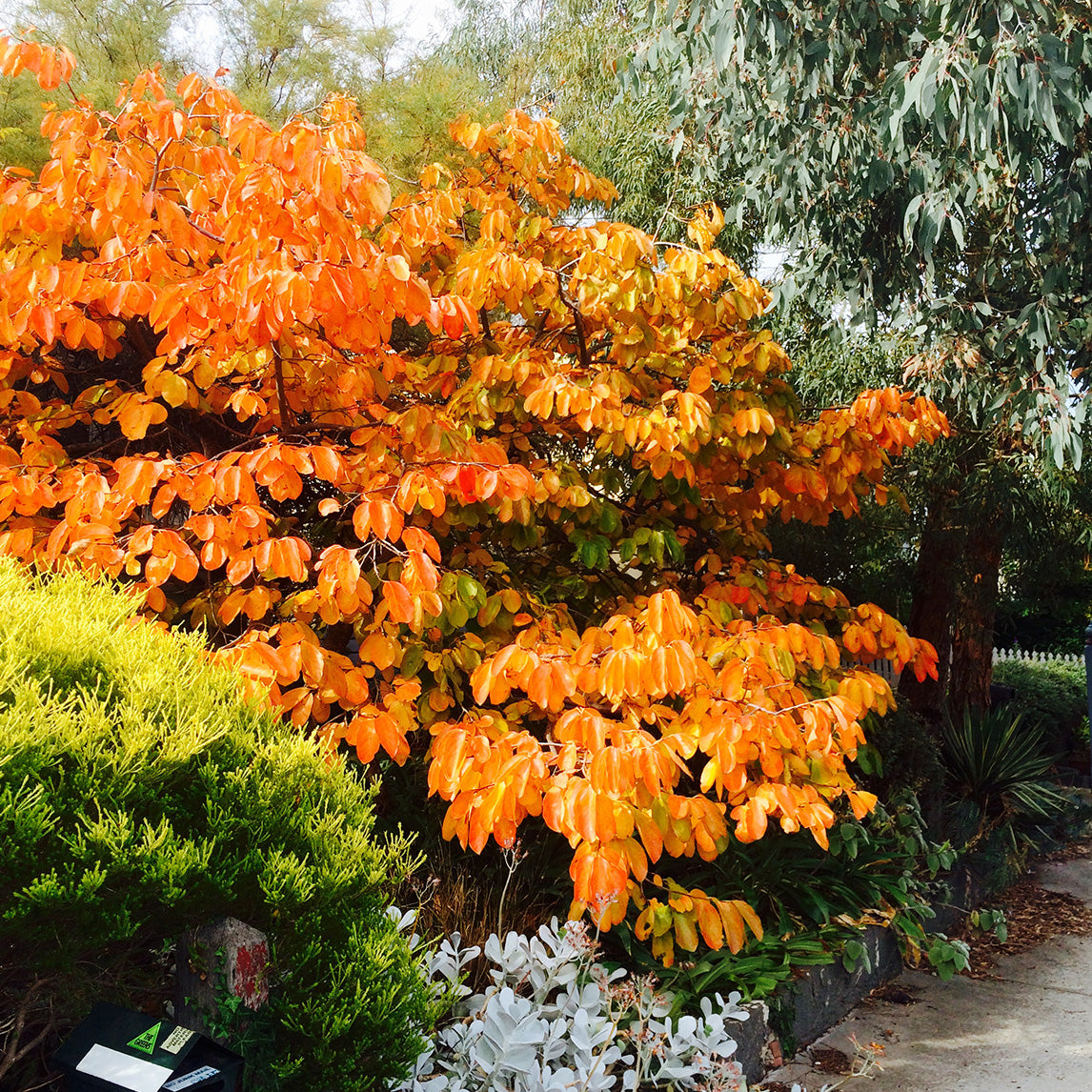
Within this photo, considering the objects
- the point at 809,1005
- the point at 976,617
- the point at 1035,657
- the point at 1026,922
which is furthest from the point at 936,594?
the point at 1035,657

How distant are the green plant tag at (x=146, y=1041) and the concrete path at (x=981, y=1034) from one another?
2.37m

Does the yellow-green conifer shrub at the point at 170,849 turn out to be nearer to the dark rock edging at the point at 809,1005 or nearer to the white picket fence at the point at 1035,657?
the dark rock edging at the point at 809,1005

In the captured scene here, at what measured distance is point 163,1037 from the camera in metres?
2.20

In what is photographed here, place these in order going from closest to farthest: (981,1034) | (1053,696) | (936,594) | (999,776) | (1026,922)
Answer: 1. (981,1034)
2. (1026,922)
3. (999,776)
4. (936,594)
5. (1053,696)

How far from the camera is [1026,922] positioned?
237 inches

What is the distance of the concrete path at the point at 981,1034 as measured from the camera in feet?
13.3

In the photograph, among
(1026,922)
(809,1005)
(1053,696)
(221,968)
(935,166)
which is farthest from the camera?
(1053,696)

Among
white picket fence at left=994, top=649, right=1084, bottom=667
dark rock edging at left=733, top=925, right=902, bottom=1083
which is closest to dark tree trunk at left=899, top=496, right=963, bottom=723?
dark rock edging at left=733, top=925, right=902, bottom=1083

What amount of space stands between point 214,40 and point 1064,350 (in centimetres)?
752

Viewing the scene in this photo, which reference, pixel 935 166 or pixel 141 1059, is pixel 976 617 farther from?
pixel 141 1059

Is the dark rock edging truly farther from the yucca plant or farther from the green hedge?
the green hedge

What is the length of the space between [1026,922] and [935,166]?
4220 millimetres

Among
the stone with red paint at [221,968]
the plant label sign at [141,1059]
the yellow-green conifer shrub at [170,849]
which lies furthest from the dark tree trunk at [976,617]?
the plant label sign at [141,1059]

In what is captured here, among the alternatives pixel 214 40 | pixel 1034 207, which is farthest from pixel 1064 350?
pixel 214 40
